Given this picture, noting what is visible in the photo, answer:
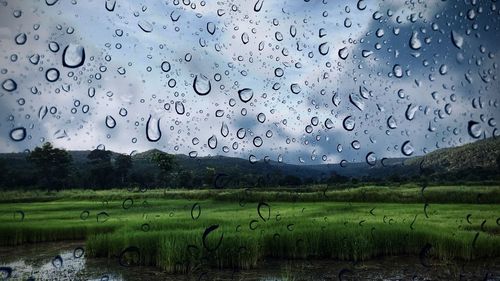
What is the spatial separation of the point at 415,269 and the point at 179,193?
34121 mm

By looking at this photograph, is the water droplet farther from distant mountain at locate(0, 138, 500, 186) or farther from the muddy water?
distant mountain at locate(0, 138, 500, 186)

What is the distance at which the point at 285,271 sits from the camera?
40.2 feet

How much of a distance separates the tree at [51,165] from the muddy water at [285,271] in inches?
1956

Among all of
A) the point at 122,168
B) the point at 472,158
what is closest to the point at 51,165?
the point at 122,168

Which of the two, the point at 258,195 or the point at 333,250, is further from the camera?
the point at 258,195

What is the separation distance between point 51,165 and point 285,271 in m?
60.6

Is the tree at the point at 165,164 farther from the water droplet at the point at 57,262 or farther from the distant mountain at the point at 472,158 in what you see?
the water droplet at the point at 57,262

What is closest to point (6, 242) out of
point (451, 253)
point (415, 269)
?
point (415, 269)

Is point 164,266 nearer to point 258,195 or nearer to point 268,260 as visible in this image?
point 268,260

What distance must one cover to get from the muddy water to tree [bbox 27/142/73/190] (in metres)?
49.7

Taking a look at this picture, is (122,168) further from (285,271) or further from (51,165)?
(285,271)

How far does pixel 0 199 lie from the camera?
1592 inches

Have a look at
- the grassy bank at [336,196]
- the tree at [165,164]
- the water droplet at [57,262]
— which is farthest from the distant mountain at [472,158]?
the water droplet at [57,262]

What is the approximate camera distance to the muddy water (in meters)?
11.6
